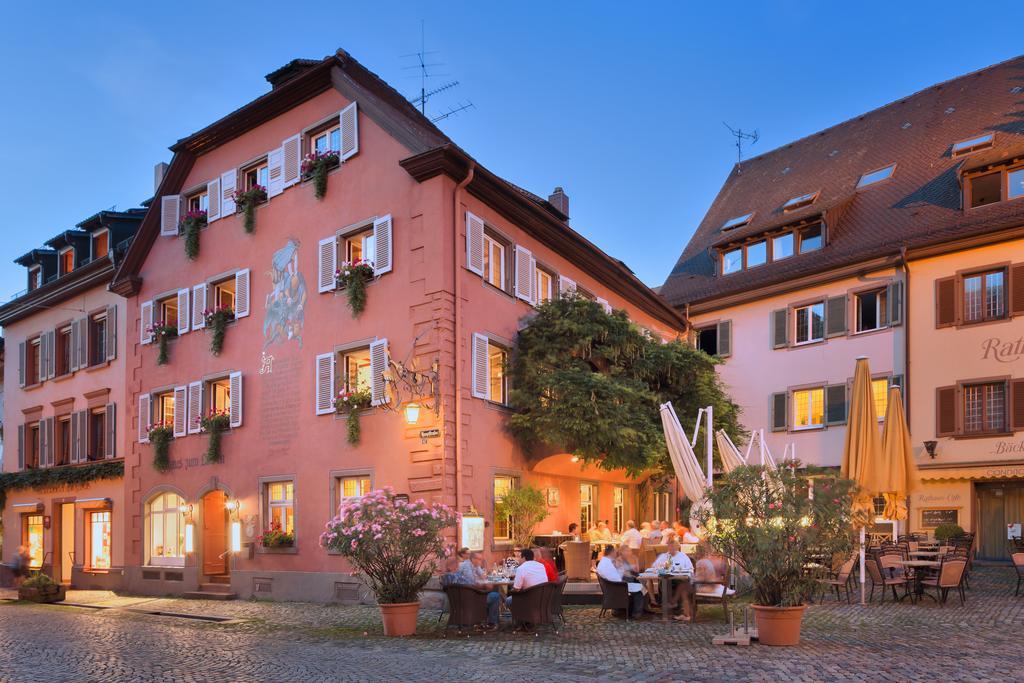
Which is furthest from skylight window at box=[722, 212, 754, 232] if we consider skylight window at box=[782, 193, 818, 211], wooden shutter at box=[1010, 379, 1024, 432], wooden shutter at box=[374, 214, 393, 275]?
wooden shutter at box=[374, 214, 393, 275]

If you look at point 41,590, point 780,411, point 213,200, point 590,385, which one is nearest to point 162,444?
point 41,590

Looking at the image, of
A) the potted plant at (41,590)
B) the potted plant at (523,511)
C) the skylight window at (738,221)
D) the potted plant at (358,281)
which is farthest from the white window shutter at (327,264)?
the skylight window at (738,221)

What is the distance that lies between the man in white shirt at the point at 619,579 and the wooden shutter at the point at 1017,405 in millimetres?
14430

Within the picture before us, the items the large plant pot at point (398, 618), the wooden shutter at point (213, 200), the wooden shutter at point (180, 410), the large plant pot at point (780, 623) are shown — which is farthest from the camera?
the wooden shutter at point (213, 200)

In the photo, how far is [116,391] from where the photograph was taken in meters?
26.2

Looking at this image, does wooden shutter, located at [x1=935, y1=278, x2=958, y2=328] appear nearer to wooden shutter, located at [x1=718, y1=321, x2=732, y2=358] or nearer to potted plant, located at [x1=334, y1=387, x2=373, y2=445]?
wooden shutter, located at [x1=718, y1=321, x2=732, y2=358]

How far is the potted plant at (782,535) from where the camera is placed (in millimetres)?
11062

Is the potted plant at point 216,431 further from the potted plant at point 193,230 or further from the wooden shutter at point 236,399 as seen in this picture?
the potted plant at point 193,230

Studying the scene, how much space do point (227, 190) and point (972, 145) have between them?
20789 mm

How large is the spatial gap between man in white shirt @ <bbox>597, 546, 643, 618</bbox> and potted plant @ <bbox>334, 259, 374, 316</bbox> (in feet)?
24.4

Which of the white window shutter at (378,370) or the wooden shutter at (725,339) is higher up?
the wooden shutter at (725,339)

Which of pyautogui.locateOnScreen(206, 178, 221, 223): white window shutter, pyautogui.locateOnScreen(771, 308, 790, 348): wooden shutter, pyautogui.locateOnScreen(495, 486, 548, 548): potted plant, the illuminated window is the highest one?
pyautogui.locateOnScreen(206, 178, 221, 223): white window shutter

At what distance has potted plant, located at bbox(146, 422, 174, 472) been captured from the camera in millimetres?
23281

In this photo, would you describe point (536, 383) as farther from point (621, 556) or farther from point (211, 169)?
point (211, 169)
